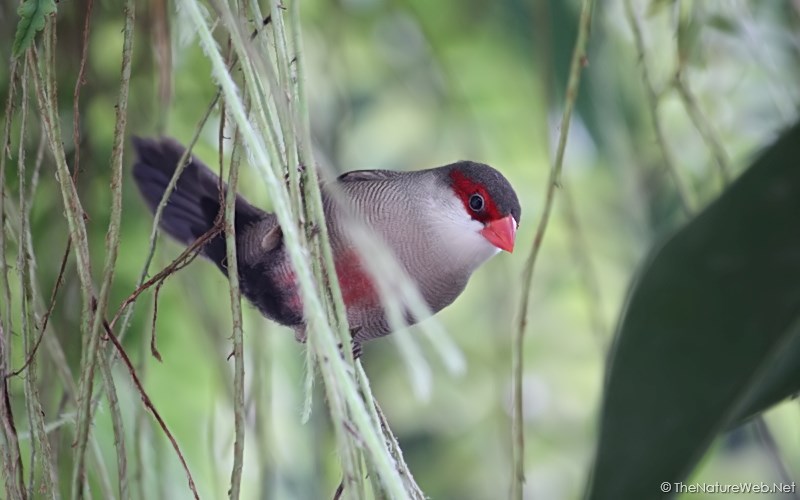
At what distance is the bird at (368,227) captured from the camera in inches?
42.1

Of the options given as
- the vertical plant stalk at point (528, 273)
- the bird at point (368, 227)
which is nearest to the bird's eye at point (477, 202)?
the bird at point (368, 227)

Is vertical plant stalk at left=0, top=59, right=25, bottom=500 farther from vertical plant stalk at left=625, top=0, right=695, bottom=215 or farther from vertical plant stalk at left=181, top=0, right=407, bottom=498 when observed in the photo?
vertical plant stalk at left=625, top=0, right=695, bottom=215

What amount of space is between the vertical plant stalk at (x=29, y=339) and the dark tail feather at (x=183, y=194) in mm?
412

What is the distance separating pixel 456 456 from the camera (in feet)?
8.85

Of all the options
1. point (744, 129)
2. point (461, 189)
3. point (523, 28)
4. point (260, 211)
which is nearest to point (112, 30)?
point (260, 211)

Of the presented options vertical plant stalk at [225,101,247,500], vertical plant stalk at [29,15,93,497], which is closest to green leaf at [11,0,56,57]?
vertical plant stalk at [29,15,93,497]

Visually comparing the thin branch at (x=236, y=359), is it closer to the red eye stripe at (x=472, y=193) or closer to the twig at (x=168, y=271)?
the twig at (x=168, y=271)

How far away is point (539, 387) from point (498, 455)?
1.21 feet

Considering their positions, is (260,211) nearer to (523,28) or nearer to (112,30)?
(112,30)

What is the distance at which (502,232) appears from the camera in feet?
3.82

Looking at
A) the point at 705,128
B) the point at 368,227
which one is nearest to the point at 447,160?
the point at 368,227

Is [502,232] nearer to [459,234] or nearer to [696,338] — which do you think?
[459,234]

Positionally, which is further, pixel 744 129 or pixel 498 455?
pixel 498 455

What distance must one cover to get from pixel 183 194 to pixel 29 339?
0.55 meters
